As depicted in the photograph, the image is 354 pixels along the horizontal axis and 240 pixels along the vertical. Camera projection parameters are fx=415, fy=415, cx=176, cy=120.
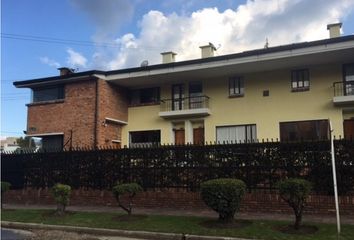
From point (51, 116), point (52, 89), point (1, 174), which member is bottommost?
point (1, 174)

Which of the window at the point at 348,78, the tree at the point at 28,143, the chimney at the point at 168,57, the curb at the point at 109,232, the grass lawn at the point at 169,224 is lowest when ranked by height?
the curb at the point at 109,232

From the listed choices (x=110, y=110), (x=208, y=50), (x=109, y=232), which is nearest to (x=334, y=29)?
(x=208, y=50)

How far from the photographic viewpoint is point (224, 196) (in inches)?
428

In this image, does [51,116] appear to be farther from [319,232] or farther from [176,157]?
[319,232]

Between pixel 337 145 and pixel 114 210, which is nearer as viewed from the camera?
pixel 337 145

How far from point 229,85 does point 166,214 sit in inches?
496

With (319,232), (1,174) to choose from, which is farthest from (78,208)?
(319,232)

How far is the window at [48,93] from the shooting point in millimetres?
26141

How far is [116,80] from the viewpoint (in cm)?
2514

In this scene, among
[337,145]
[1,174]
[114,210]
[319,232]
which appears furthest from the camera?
[1,174]

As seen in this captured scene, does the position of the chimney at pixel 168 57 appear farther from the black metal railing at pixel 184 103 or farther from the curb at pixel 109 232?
the curb at pixel 109 232

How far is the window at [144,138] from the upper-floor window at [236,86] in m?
5.34

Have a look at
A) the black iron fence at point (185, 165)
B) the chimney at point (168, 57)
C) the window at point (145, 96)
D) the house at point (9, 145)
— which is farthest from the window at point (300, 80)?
the house at point (9, 145)

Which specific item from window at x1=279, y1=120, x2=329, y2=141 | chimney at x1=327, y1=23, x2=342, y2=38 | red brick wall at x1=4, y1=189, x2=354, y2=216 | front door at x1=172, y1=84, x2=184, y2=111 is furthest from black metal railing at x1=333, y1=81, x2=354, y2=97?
red brick wall at x1=4, y1=189, x2=354, y2=216
